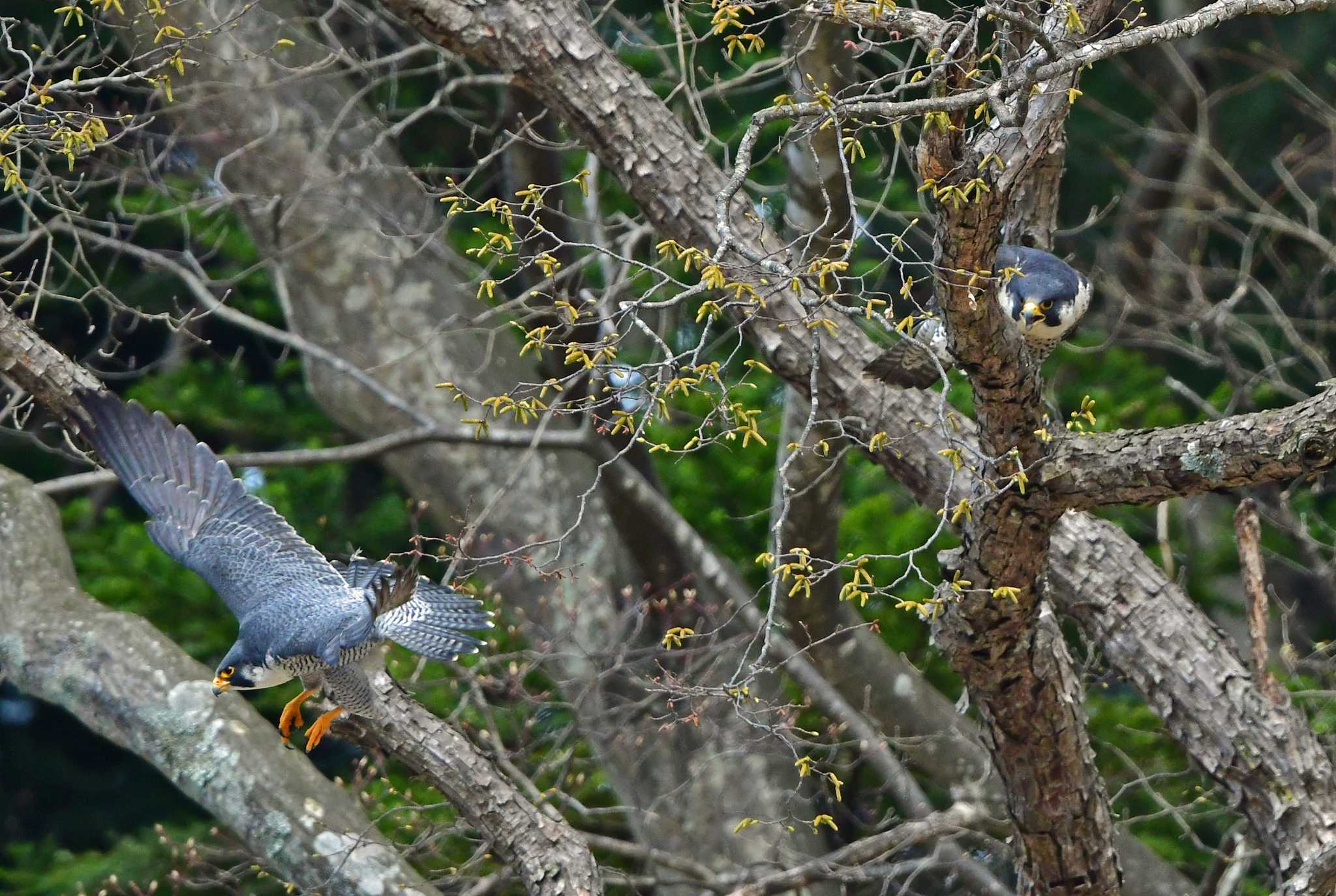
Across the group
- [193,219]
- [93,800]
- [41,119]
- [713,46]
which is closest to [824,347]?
[41,119]

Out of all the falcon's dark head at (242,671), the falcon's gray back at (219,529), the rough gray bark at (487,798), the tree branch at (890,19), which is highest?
the tree branch at (890,19)

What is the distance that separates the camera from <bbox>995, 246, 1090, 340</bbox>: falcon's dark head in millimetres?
3607

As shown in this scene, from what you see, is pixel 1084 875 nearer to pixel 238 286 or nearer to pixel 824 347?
pixel 824 347

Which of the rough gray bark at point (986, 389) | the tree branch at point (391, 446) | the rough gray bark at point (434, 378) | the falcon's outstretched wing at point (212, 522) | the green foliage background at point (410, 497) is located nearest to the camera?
the rough gray bark at point (986, 389)

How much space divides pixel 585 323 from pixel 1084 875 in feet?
6.99

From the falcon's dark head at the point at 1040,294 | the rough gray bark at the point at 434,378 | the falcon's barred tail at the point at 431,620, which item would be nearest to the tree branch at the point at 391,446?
the rough gray bark at the point at 434,378

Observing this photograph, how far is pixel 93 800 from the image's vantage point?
9172 mm

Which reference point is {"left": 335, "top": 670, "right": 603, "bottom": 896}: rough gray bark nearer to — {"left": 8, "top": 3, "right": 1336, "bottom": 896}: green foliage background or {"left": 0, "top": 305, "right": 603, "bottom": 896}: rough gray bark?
{"left": 0, "top": 305, "right": 603, "bottom": 896}: rough gray bark

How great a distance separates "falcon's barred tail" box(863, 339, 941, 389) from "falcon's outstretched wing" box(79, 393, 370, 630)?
4.62 ft

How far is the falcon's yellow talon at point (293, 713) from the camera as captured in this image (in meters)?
3.99

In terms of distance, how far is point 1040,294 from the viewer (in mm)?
3629

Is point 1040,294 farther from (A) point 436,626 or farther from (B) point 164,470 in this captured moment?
(B) point 164,470

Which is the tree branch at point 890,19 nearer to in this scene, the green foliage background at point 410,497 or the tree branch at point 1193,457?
the tree branch at point 1193,457

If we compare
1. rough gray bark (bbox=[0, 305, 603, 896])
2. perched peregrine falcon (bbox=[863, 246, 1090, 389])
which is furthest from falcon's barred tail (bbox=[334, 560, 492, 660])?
perched peregrine falcon (bbox=[863, 246, 1090, 389])
